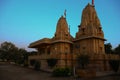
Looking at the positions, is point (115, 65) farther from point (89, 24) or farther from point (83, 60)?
point (89, 24)

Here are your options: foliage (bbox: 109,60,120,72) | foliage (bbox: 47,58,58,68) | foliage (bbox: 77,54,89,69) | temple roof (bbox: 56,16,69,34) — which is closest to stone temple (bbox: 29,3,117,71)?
temple roof (bbox: 56,16,69,34)

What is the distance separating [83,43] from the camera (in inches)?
1230

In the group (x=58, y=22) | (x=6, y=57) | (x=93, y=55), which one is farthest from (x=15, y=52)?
(x=93, y=55)

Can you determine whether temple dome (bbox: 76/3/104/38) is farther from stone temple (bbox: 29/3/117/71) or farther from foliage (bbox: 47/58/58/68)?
→ foliage (bbox: 47/58/58/68)

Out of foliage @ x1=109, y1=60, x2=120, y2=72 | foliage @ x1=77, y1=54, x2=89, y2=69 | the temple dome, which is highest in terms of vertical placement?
the temple dome

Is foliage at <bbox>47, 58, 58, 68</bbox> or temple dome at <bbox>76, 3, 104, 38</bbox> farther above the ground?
temple dome at <bbox>76, 3, 104, 38</bbox>

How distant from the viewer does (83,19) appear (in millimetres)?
33281

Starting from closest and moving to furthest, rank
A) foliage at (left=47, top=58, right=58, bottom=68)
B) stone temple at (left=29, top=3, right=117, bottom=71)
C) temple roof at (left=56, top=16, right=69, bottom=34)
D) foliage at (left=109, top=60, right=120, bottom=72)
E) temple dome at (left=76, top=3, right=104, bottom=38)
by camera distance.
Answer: foliage at (left=109, top=60, right=120, bottom=72) < stone temple at (left=29, top=3, right=117, bottom=71) < foliage at (left=47, top=58, right=58, bottom=68) < temple dome at (left=76, top=3, right=104, bottom=38) < temple roof at (left=56, top=16, right=69, bottom=34)

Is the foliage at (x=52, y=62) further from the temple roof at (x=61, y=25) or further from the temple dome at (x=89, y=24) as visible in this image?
the temple roof at (x=61, y=25)

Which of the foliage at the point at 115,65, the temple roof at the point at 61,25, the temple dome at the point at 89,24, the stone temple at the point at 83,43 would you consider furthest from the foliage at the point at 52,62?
the foliage at the point at 115,65

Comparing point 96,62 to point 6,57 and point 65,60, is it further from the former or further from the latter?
point 6,57

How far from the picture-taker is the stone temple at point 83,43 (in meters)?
26.8

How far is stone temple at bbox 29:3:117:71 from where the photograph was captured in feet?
87.9

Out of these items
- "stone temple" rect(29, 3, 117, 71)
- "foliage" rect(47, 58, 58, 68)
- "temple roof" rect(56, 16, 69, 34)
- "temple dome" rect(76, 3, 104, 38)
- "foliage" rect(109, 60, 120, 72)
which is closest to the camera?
"foliage" rect(109, 60, 120, 72)
